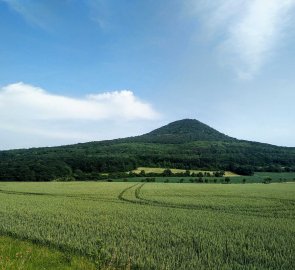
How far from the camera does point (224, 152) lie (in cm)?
15350

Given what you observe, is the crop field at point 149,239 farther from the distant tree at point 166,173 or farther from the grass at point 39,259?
the distant tree at point 166,173

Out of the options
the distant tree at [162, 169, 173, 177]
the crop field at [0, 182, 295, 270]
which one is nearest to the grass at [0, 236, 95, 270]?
the crop field at [0, 182, 295, 270]

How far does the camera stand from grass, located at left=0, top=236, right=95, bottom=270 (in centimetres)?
1182

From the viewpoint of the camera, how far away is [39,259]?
42.5 feet

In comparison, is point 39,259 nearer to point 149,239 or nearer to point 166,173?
point 149,239

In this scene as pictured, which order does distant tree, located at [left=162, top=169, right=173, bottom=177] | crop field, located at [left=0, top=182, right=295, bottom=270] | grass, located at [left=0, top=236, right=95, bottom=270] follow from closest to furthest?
1. grass, located at [left=0, top=236, right=95, bottom=270]
2. crop field, located at [left=0, top=182, right=295, bottom=270]
3. distant tree, located at [left=162, top=169, right=173, bottom=177]

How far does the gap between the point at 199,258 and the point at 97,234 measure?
6.06 meters

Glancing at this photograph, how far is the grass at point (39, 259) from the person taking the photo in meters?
11.8

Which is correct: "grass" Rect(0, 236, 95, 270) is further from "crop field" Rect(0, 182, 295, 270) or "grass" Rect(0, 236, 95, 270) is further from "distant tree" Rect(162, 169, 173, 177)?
"distant tree" Rect(162, 169, 173, 177)

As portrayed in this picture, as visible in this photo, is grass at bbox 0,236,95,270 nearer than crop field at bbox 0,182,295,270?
Yes

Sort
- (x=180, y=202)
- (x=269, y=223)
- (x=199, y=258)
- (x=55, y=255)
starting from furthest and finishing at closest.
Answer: (x=180, y=202) → (x=269, y=223) → (x=55, y=255) → (x=199, y=258)

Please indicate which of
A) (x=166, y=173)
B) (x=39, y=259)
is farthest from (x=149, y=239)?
(x=166, y=173)

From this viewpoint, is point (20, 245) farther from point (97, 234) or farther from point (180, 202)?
point (180, 202)

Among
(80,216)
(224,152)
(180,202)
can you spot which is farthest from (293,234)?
(224,152)
